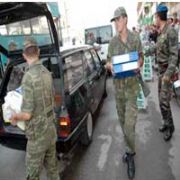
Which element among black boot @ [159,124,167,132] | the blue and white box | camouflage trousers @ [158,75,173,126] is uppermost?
the blue and white box

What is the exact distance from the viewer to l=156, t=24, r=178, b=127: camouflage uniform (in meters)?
4.07

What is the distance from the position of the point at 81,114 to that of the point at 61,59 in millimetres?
896

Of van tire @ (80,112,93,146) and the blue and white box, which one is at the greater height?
the blue and white box

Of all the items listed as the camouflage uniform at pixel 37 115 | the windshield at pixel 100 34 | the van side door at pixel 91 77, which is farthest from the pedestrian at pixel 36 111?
the windshield at pixel 100 34

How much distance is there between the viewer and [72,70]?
14.0 feet

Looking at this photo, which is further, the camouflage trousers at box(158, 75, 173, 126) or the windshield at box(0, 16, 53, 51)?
the windshield at box(0, 16, 53, 51)

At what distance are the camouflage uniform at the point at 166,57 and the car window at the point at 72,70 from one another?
1360mm

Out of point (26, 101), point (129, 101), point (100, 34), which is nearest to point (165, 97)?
point (129, 101)

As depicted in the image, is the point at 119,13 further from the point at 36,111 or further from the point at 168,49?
the point at 36,111

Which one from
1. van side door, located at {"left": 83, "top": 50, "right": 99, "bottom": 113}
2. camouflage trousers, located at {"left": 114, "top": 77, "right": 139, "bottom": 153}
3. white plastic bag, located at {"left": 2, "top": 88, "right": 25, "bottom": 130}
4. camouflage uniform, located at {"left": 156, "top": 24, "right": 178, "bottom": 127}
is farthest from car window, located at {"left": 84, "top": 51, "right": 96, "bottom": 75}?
white plastic bag, located at {"left": 2, "top": 88, "right": 25, "bottom": 130}

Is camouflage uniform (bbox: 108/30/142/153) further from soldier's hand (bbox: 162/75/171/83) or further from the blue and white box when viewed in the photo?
soldier's hand (bbox: 162/75/171/83)

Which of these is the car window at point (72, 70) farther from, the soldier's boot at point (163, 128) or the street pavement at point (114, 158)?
the soldier's boot at point (163, 128)

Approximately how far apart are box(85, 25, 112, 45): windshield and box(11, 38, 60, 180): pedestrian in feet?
37.6

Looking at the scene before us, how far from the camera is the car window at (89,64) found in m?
5.18
